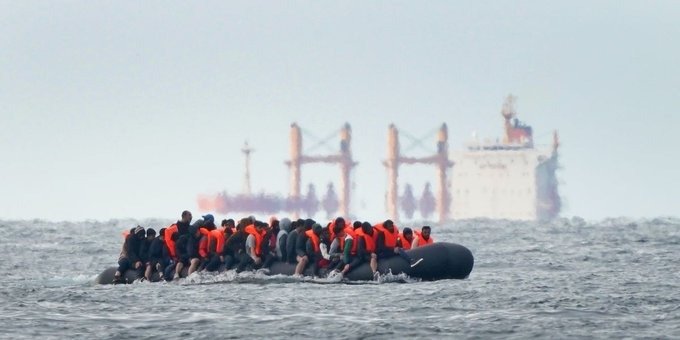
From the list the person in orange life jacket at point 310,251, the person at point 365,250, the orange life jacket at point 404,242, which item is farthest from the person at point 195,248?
the orange life jacket at point 404,242

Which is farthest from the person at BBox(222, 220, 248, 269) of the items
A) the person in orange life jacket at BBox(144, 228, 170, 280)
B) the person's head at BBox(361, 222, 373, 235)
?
the person's head at BBox(361, 222, 373, 235)

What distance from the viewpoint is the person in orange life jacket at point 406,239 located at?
42.2 metres

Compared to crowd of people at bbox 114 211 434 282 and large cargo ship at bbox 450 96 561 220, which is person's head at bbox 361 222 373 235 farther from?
large cargo ship at bbox 450 96 561 220

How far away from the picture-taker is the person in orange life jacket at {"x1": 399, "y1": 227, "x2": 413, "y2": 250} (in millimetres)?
42188

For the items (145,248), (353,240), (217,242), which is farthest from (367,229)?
(145,248)

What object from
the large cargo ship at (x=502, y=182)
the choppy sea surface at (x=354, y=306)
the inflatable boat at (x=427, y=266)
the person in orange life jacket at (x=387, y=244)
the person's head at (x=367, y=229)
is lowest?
the choppy sea surface at (x=354, y=306)

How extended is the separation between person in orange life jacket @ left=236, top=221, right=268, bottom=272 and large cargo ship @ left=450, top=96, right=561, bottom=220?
5310 inches

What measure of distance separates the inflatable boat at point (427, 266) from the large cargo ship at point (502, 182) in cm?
13501

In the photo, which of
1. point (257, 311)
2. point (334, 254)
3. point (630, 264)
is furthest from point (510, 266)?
point (257, 311)

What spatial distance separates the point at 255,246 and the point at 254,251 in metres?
0.12

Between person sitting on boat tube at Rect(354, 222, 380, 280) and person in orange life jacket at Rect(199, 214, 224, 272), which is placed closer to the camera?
person sitting on boat tube at Rect(354, 222, 380, 280)

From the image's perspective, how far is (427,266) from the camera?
41.0m

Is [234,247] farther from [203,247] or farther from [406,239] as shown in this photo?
[406,239]

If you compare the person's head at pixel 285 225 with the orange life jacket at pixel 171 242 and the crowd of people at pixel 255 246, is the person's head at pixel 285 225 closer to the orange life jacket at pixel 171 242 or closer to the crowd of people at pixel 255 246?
the crowd of people at pixel 255 246
